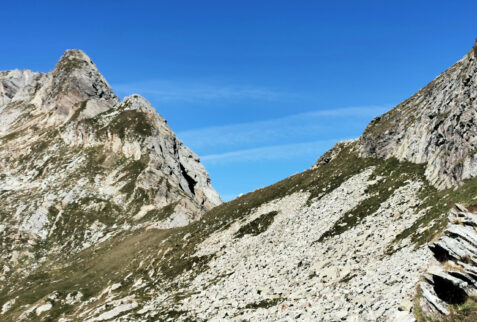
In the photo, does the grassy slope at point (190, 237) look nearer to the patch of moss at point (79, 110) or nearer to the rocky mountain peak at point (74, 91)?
the patch of moss at point (79, 110)

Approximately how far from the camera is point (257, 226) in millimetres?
54000

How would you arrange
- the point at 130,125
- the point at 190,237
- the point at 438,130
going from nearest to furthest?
the point at 438,130 < the point at 190,237 < the point at 130,125

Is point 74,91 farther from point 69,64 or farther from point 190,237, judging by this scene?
point 190,237

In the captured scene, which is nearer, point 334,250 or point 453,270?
point 453,270

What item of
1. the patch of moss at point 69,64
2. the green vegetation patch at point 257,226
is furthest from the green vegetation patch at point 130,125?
the green vegetation patch at point 257,226

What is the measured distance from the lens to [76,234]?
9781 cm

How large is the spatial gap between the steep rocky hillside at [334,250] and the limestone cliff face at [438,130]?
19 cm

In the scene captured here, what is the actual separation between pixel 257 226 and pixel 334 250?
20227 millimetres

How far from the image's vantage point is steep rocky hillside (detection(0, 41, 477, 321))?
19.5m

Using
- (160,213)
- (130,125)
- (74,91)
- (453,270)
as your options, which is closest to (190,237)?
(160,213)

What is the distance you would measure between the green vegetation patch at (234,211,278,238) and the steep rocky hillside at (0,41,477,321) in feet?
0.79

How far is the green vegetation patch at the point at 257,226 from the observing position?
52463 millimetres

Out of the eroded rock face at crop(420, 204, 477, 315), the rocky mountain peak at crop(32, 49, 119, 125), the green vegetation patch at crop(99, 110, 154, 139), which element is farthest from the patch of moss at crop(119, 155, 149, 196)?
the eroded rock face at crop(420, 204, 477, 315)

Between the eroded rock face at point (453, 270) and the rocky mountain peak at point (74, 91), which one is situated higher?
the rocky mountain peak at point (74, 91)
